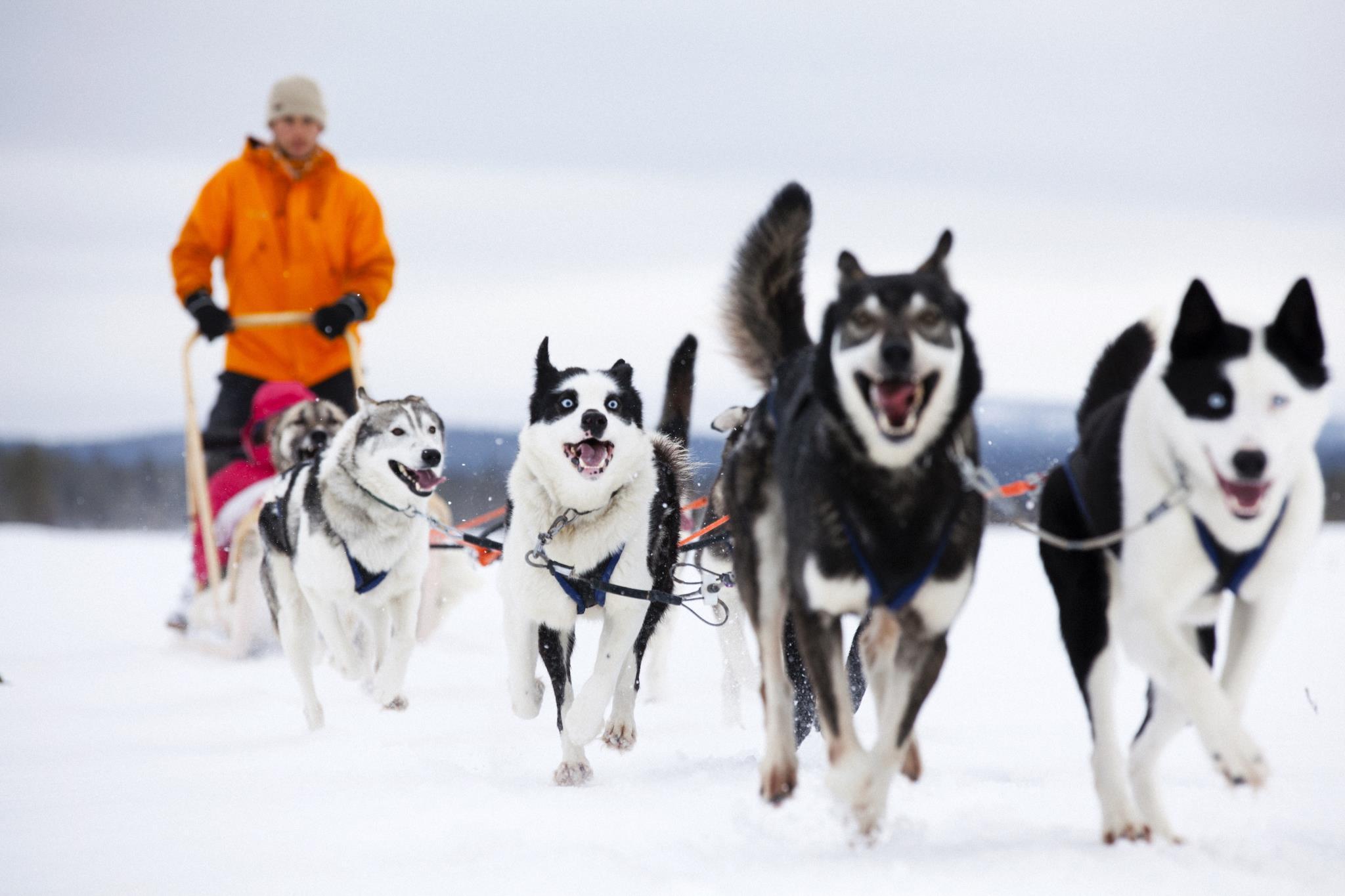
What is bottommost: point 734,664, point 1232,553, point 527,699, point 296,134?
point 734,664

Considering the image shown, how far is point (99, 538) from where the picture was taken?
57.2 feet

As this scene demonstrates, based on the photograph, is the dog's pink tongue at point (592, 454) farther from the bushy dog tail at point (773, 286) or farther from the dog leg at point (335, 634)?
the dog leg at point (335, 634)

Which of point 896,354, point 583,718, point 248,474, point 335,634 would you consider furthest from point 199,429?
point 896,354

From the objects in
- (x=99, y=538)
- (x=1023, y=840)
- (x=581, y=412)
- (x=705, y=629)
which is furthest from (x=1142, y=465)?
(x=99, y=538)

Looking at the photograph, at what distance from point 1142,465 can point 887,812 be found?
1067mm

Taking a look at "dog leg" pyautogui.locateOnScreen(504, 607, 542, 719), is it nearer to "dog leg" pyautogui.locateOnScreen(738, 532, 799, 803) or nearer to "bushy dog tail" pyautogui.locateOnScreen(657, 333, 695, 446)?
"bushy dog tail" pyautogui.locateOnScreen(657, 333, 695, 446)

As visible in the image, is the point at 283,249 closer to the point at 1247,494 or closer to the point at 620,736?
the point at 620,736

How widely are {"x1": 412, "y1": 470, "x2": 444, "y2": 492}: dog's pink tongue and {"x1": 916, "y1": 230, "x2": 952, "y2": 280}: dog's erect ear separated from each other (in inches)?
105

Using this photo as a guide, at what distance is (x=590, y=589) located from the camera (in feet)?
13.5

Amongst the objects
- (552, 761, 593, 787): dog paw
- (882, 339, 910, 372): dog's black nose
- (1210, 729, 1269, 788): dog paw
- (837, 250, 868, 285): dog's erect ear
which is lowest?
(552, 761, 593, 787): dog paw

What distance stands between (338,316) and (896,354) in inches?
174

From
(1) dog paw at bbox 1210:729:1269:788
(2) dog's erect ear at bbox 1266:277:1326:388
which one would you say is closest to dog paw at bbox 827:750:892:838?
(1) dog paw at bbox 1210:729:1269:788

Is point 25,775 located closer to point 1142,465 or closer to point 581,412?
point 581,412

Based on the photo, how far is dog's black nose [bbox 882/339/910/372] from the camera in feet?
8.33
